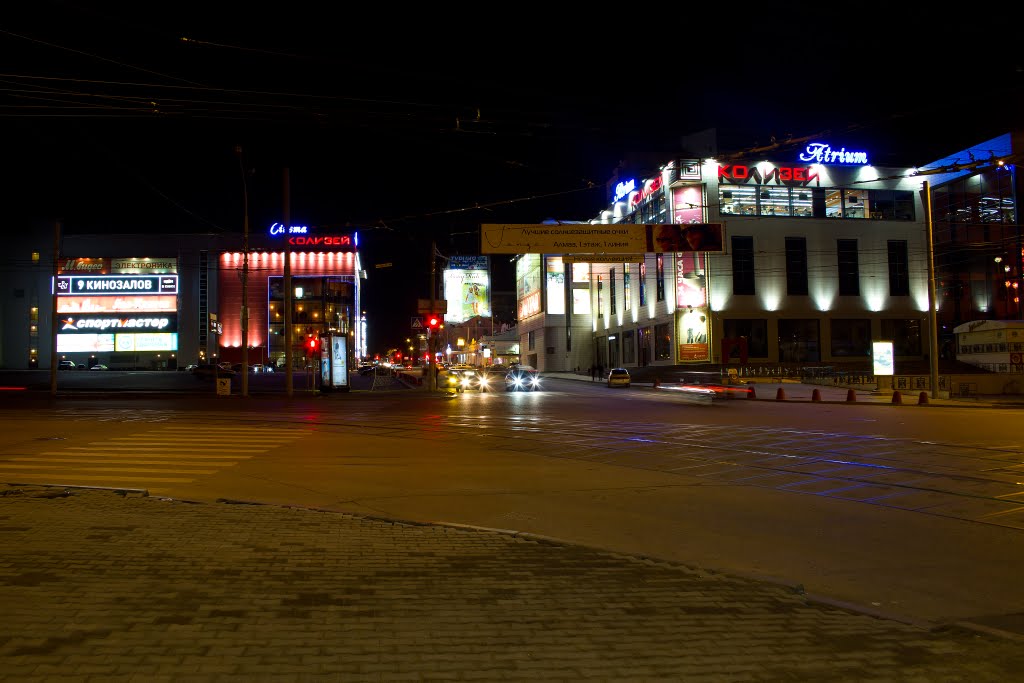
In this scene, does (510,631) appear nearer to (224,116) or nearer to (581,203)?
(224,116)

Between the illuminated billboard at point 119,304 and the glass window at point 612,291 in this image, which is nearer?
the glass window at point 612,291

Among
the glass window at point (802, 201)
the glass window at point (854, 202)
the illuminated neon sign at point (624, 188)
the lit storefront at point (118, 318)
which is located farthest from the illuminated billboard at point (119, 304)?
the glass window at point (854, 202)

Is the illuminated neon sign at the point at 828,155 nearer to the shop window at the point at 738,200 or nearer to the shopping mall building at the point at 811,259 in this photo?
the shopping mall building at the point at 811,259

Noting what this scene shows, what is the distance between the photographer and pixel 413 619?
4.60 metres

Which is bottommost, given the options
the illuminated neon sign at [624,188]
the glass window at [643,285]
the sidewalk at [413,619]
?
the sidewalk at [413,619]

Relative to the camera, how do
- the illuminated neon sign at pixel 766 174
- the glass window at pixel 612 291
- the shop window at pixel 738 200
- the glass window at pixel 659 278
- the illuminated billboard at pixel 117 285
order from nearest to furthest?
the illuminated neon sign at pixel 766 174 → the shop window at pixel 738 200 → the glass window at pixel 659 278 → the glass window at pixel 612 291 → the illuminated billboard at pixel 117 285

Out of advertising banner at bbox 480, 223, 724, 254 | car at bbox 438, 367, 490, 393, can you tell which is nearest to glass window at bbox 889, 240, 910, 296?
car at bbox 438, 367, 490, 393

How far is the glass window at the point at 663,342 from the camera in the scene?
61.5m

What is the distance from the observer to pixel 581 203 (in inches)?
2938

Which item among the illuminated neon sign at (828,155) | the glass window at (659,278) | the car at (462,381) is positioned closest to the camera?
the car at (462,381)

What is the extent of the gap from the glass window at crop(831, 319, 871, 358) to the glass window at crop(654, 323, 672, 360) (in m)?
13.9

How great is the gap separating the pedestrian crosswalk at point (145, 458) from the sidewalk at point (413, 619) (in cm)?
471

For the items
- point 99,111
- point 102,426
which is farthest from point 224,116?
point 102,426

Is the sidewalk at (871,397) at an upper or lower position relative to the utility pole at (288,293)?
lower
